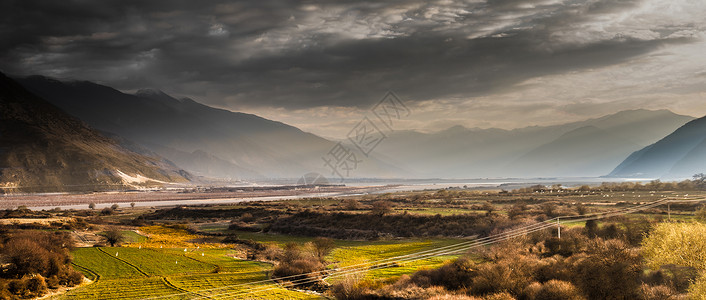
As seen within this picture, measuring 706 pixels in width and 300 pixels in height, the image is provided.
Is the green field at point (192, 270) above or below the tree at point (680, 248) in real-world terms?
below

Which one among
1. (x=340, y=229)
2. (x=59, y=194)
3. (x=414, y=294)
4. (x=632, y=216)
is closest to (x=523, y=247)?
(x=414, y=294)

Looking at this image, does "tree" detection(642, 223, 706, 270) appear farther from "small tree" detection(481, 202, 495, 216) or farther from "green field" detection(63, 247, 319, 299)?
"small tree" detection(481, 202, 495, 216)

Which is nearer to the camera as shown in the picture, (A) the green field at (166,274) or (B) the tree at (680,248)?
(B) the tree at (680,248)

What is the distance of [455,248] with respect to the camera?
5375cm

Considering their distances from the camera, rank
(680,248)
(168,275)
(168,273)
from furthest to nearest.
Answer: (168,273) → (168,275) → (680,248)

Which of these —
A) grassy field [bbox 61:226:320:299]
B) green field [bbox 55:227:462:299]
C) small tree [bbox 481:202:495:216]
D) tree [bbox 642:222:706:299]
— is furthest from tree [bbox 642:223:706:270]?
small tree [bbox 481:202:495:216]

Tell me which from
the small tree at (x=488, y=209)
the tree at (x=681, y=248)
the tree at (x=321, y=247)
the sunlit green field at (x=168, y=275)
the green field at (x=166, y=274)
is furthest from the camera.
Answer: the small tree at (x=488, y=209)

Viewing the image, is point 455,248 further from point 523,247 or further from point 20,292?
point 20,292

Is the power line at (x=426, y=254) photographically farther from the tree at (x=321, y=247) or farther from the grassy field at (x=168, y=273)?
the tree at (x=321, y=247)

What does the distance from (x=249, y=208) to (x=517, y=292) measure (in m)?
90.8

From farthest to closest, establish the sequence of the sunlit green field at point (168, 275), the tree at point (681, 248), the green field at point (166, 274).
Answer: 1. the green field at point (166, 274)
2. the sunlit green field at point (168, 275)
3. the tree at point (681, 248)

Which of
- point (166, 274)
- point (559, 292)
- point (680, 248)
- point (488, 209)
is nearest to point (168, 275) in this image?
point (166, 274)

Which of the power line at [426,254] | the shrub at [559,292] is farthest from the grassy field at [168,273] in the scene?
the shrub at [559,292]

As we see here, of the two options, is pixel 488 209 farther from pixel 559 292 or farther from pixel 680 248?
pixel 559 292
